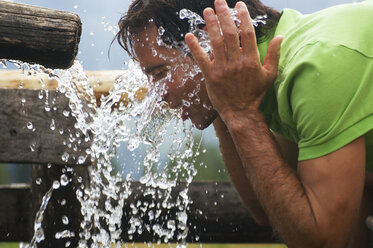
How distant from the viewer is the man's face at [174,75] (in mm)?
2664

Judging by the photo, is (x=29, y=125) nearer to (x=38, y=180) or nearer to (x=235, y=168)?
(x=38, y=180)

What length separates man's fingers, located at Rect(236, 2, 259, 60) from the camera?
88.4 inches

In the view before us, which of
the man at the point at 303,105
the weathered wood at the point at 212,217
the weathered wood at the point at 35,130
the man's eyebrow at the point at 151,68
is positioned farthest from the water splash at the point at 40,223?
the man at the point at 303,105

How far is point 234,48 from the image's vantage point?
7.45 feet

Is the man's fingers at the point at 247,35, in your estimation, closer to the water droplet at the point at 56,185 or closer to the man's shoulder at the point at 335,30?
the man's shoulder at the point at 335,30

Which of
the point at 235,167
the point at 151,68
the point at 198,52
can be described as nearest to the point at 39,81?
the point at 151,68

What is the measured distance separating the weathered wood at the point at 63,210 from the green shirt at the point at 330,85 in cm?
127

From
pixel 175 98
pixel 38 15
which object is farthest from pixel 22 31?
pixel 175 98

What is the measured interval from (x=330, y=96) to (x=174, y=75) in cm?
78

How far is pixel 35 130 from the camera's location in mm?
2869

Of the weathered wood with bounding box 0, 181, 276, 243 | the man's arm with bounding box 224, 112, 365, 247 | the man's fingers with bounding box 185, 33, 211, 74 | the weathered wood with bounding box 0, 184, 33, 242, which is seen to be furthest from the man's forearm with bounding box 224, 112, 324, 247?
the weathered wood with bounding box 0, 184, 33, 242

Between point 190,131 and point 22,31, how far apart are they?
128cm

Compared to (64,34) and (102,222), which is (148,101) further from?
(64,34)

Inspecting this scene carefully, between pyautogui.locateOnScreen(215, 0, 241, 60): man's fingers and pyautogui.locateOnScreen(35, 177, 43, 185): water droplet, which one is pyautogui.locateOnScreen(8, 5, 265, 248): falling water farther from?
pyautogui.locateOnScreen(215, 0, 241, 60): man's fingers
